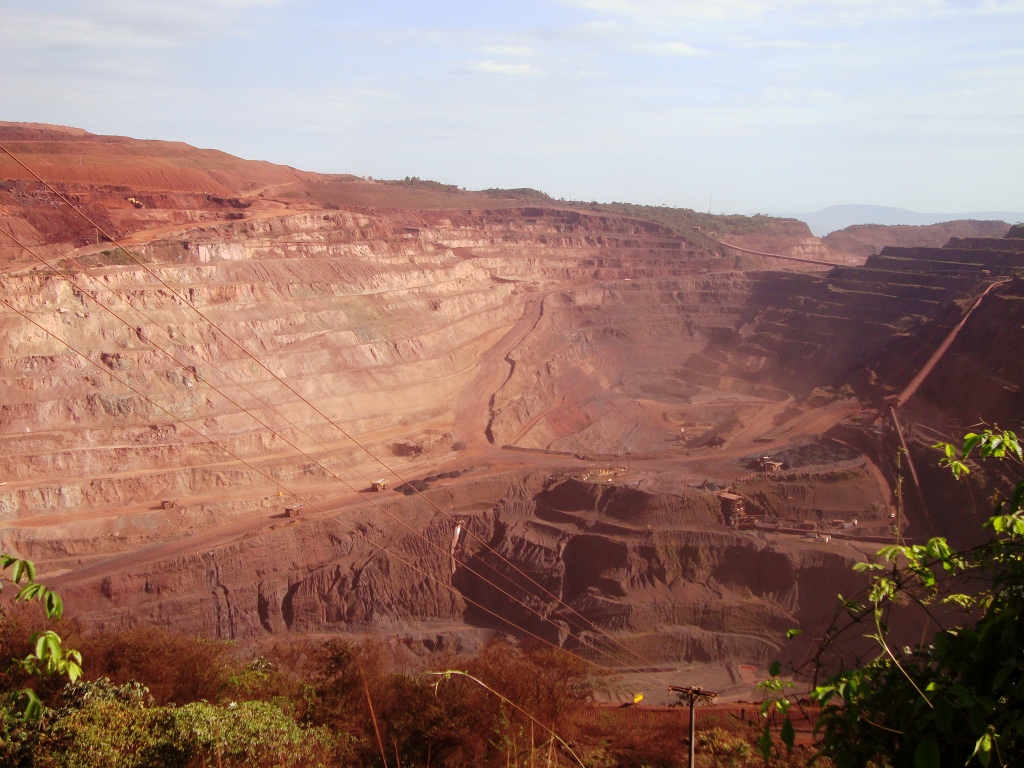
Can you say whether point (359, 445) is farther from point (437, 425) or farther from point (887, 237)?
point (887, 237)

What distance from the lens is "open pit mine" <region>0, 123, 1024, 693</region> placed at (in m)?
28.7

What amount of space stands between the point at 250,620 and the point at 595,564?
44.9 ft

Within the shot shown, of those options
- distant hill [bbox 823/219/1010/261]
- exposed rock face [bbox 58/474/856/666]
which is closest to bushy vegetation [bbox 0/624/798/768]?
exposed rock face [bbox 58/474/856/666]

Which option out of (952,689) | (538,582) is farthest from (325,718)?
(538,582)

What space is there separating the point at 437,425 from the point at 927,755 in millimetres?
42265

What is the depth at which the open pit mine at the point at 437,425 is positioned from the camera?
28656mm

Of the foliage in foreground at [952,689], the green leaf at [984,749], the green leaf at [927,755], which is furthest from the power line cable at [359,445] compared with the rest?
the green leaf at [984,749]

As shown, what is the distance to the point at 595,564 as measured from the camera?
101 ft

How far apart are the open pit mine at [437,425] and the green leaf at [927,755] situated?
9.47m

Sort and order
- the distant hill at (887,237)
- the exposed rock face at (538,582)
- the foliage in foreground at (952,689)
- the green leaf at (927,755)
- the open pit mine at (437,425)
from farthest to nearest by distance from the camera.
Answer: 1. the distant hill at (887,237)
2. the open pit mine at (437,425)
3. the exposed rock face at (538,582)
4. the foliage in foreground at (952,689)
5. the green leaf at (927,755)

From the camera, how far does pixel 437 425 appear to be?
45250 mm

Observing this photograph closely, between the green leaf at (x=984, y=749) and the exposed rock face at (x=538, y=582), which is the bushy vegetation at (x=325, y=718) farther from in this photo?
the exposed rock face at (x=538, y=582)

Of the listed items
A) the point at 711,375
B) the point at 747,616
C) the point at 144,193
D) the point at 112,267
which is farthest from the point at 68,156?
the point at 747,616

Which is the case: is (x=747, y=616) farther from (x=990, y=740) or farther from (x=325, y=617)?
(x=990, y=740)
